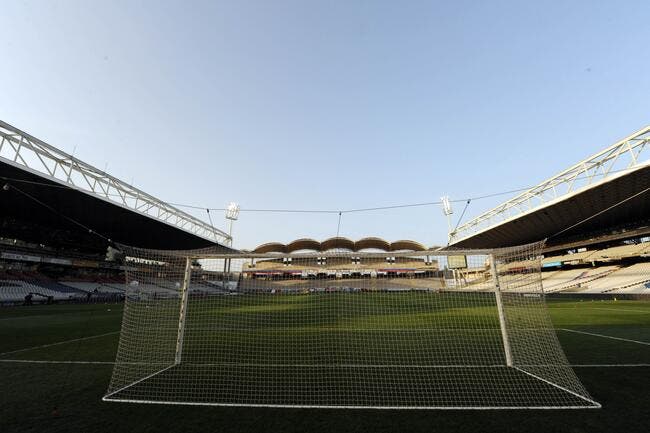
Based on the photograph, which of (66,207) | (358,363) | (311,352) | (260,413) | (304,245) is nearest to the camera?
(260,413)

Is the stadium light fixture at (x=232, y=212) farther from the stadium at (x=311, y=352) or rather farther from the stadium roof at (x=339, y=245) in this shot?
Answer: the stadium at (x=311, y=352)

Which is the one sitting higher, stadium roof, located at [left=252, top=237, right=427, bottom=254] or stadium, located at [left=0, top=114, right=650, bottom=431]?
stadium roof, located at [left=252, top=237, right=427, bottom=254]

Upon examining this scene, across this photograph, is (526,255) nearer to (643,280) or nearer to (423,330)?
(423,330)

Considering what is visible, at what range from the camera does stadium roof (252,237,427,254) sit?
4638 cm

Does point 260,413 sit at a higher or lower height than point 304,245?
lower

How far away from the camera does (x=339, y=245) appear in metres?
47.9

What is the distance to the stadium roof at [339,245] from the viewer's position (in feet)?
152

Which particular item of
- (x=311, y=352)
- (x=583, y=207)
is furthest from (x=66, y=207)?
(x=583, y=207)

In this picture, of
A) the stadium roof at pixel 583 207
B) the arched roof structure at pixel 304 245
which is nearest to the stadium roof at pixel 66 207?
the arched roof structure at pixel 304 245

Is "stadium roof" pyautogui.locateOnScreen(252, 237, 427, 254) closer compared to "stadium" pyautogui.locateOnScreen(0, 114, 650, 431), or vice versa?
"stadium" pyautogui.locateOnScreen(0, 114, 650, 431)

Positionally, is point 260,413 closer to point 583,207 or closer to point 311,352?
point 311,352

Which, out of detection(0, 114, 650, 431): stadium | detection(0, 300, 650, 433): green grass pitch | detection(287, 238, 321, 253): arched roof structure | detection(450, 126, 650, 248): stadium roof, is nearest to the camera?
detection(0, 300, 650, 433): green grass pitch

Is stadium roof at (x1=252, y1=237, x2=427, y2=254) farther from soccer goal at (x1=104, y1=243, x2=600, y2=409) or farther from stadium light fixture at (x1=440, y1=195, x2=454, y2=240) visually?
soccer goal at (x1=104, y1=243, x2=600, y2=409)

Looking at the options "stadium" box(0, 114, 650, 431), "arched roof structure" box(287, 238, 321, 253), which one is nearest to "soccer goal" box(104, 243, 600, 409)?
"stadium" box(0, 114, 650, 431)
